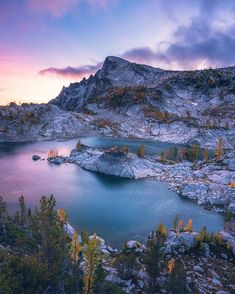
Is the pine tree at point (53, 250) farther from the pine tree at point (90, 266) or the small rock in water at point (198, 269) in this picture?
the small rock in water at point (198, 269)

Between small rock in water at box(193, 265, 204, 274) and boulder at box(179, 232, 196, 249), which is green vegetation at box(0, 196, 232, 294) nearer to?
boulder at box(179, 232, 196, 249)

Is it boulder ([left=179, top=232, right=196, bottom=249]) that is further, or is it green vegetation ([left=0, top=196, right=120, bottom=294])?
boulder ([left=179, top=232, right=196, bottom=249])

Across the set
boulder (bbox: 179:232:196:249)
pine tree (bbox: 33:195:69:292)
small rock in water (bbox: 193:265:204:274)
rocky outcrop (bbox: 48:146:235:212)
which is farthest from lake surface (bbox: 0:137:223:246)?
pine tree (bbox: 33:195:69:292)

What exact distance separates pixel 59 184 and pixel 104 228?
Answer: 140 feet

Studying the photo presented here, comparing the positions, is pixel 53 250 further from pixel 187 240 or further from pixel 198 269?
pixel 187 240

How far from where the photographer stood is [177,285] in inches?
1505

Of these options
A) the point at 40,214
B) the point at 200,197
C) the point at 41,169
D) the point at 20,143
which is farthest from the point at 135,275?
the point at 20,143

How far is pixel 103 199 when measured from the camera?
93500mm

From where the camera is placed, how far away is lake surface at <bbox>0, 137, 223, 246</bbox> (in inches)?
2842

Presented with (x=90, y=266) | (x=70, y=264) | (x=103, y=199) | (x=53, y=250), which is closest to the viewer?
(x=90, y=266)

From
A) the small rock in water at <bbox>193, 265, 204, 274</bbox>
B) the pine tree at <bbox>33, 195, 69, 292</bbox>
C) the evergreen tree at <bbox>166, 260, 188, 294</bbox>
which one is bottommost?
the small rock in water at <bbox>193, 265, 204, 274</bbox>

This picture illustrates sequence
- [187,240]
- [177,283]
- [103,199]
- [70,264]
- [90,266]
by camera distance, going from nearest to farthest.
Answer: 1. [90,266]
2. [177,283]
3. [70,264]
4. [187,240]
5. [103,199]

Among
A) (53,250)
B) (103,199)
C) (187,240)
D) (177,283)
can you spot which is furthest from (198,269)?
(103,199)

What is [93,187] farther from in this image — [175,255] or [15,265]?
[15,265]
